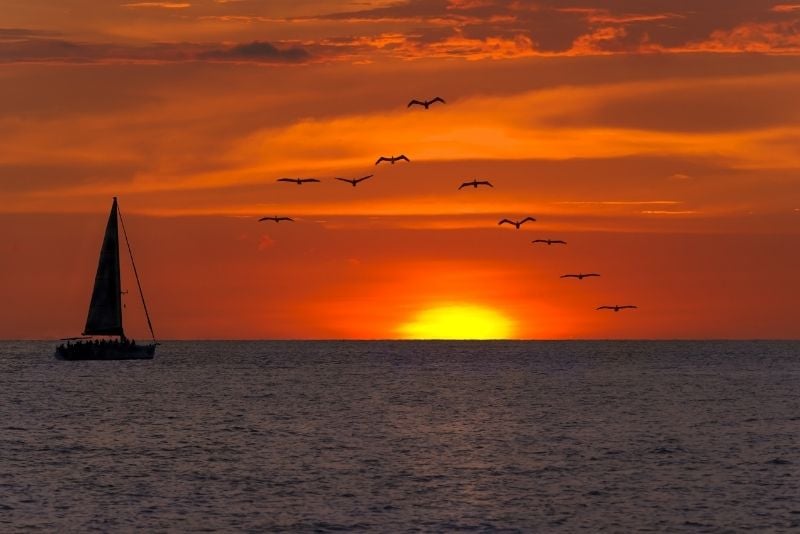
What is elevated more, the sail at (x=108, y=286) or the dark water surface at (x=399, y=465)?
the sail at (x=108, y=286)

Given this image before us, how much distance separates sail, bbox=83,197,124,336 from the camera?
187750mm

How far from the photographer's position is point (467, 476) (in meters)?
77.8

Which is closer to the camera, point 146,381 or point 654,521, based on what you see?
point 654,521

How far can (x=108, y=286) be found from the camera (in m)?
189

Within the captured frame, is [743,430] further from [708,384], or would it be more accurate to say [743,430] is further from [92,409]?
[708,384]

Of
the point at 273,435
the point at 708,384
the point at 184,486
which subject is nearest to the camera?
the point at 184,486

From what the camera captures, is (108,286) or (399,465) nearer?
(399,465)

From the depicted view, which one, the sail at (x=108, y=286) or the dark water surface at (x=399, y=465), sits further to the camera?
the sail at (x=108, y=286)

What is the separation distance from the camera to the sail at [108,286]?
188 metres

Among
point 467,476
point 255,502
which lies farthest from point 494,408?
point 255,502

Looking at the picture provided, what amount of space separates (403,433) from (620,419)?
25667 mm

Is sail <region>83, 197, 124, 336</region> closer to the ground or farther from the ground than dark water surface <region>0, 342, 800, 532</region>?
farther from the ground

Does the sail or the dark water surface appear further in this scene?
the sail

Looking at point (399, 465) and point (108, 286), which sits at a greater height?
point (108, 286)
